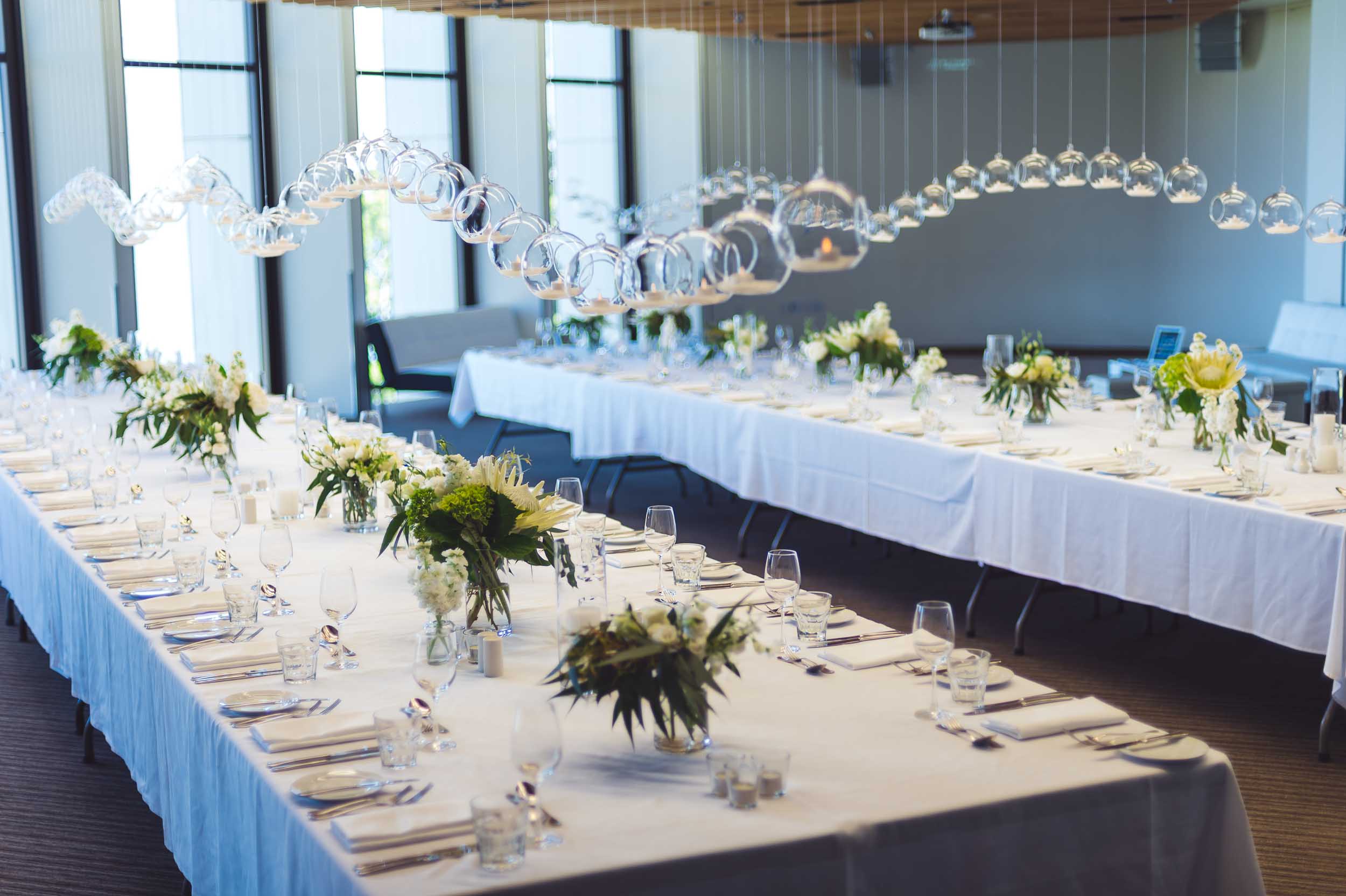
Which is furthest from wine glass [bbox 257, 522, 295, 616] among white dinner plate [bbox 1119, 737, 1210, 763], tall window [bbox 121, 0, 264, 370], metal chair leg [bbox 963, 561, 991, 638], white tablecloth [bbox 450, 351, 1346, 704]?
tall window [bbox 121, 0, 264, 370]

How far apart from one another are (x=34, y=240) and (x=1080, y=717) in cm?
998

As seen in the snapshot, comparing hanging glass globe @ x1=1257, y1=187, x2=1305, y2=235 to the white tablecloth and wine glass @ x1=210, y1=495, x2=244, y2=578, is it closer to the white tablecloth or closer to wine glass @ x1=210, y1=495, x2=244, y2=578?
the white tablecloth

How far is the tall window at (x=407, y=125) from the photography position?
12.3 m

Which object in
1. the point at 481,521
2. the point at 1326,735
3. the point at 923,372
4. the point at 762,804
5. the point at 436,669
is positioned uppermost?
the point at 923,372

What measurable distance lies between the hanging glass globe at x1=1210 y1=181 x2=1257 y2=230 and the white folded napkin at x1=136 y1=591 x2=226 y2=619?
4465 mm

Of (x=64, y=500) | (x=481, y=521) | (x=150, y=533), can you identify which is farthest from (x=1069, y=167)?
(x=64, y=500)

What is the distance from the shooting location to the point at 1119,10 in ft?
38.2

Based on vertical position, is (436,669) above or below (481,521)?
below

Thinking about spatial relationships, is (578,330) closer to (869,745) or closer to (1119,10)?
(1119,10)

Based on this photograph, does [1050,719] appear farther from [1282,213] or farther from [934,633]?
[1282,213]

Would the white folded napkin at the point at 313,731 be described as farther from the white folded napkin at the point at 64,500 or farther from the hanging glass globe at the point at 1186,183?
the hanging glass globe at the point at 1186,183

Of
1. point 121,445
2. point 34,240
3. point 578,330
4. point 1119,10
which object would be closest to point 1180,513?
point 121,445

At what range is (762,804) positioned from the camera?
2.33 m

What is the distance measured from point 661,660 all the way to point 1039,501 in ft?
10.9
